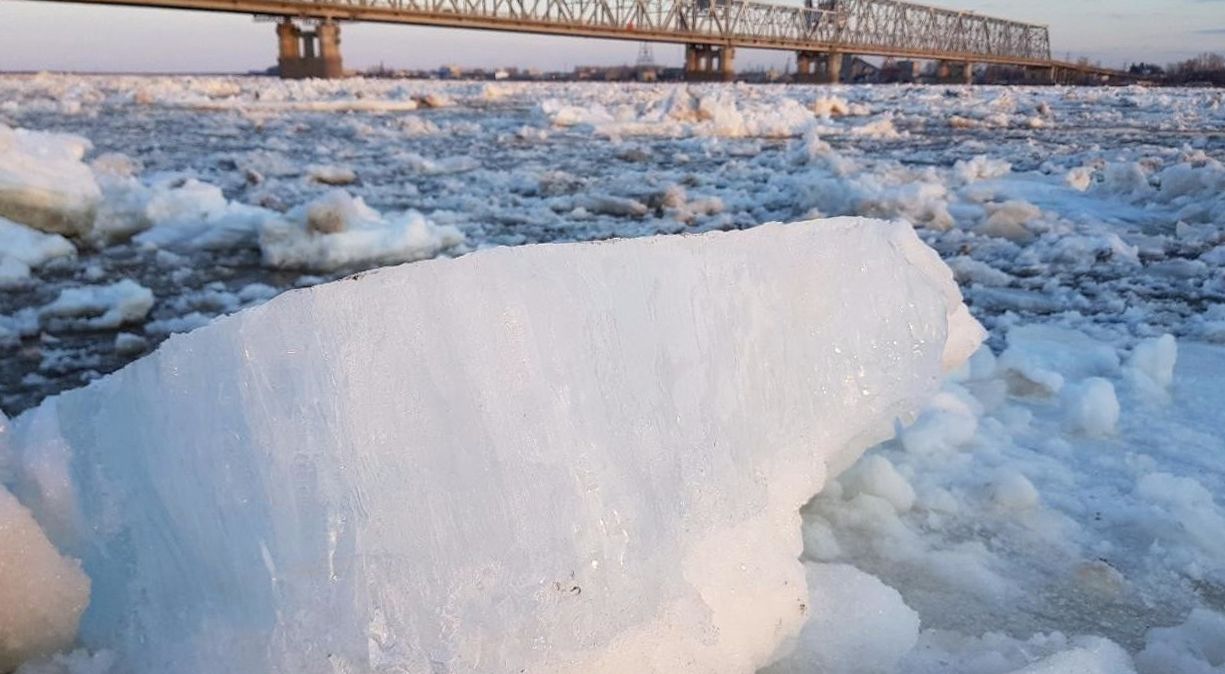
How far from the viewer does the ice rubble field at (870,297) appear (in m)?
1.02

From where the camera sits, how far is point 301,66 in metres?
29.1

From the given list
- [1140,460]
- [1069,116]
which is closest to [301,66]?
[1069,116]

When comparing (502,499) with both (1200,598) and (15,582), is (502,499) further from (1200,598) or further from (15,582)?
(1200,598)

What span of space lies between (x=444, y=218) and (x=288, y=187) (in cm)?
169

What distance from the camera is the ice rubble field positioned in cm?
102

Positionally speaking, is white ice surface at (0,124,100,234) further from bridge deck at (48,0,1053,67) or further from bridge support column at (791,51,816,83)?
bridge support column at (791,51,816,83)

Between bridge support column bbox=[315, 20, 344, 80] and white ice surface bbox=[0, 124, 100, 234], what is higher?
bridge support column bbox=[315, 20, 344, 80]

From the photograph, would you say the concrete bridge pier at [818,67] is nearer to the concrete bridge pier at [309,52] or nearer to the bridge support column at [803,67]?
the bridge support column at [803,67]

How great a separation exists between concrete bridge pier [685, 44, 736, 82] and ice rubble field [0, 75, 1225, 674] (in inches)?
1160

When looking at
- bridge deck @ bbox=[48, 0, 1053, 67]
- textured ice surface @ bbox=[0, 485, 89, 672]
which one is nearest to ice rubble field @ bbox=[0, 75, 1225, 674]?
textured ice surface @ bbox=[0, 485, 89, 672]

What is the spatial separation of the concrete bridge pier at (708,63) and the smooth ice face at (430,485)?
3738 centimetres

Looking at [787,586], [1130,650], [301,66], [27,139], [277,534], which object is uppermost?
[301,66]

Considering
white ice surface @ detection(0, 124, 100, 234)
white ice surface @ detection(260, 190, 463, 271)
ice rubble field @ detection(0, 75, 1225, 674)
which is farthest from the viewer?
white ice surface @ detection(0, 124, 100, 234)

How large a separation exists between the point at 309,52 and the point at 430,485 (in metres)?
32.2
